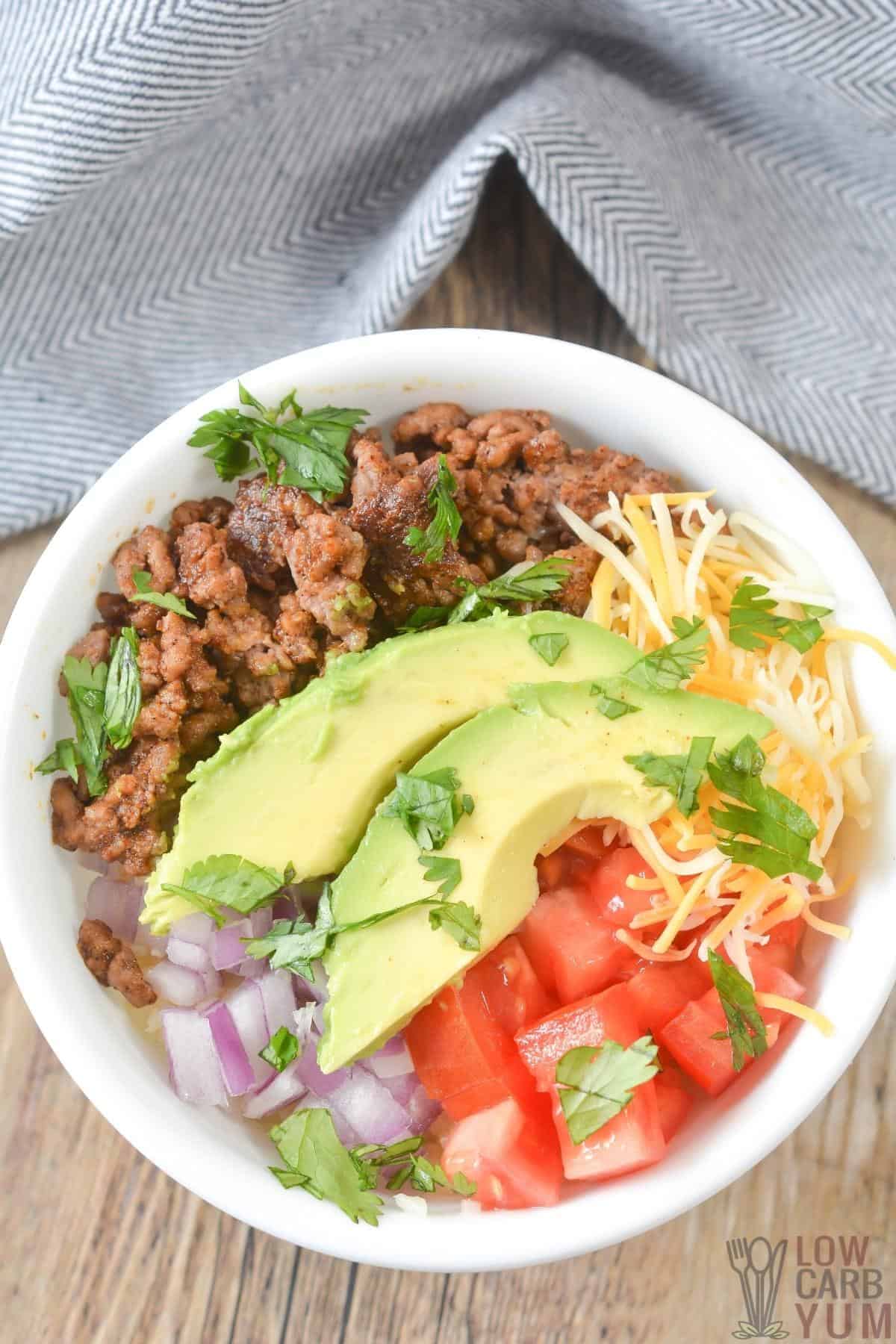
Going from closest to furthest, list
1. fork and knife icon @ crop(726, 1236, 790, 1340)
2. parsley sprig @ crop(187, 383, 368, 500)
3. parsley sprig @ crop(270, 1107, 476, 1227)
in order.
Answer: parsley sprig @ crop(270, 1107, 476, 1227), parsley sprig @ crop(187, 383, 368, 500), fork and knife icon @ crop(726, 1236, 790, 1340)

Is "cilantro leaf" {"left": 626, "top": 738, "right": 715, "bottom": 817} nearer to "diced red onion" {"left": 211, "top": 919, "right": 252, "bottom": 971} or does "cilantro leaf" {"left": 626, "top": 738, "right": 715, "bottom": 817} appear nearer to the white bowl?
the white bowl

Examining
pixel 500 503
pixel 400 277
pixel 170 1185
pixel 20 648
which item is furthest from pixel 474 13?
pixel 170 1185

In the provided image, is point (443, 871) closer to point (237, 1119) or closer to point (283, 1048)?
point (283, 1048)

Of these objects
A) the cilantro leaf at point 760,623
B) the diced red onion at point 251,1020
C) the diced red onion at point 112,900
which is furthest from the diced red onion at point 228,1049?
the cilantro leaf at point 760,623

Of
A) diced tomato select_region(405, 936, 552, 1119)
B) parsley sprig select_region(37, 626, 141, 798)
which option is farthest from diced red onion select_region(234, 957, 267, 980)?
parsley sprig select_region(37, 626, 141, 798)


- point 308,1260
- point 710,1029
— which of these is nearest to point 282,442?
point 710,1029

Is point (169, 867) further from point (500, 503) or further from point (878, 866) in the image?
point (878, 866)

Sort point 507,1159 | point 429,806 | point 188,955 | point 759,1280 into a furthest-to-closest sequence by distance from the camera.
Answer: point 759,1280, point 188,955, point 507,1159, point 429,806
